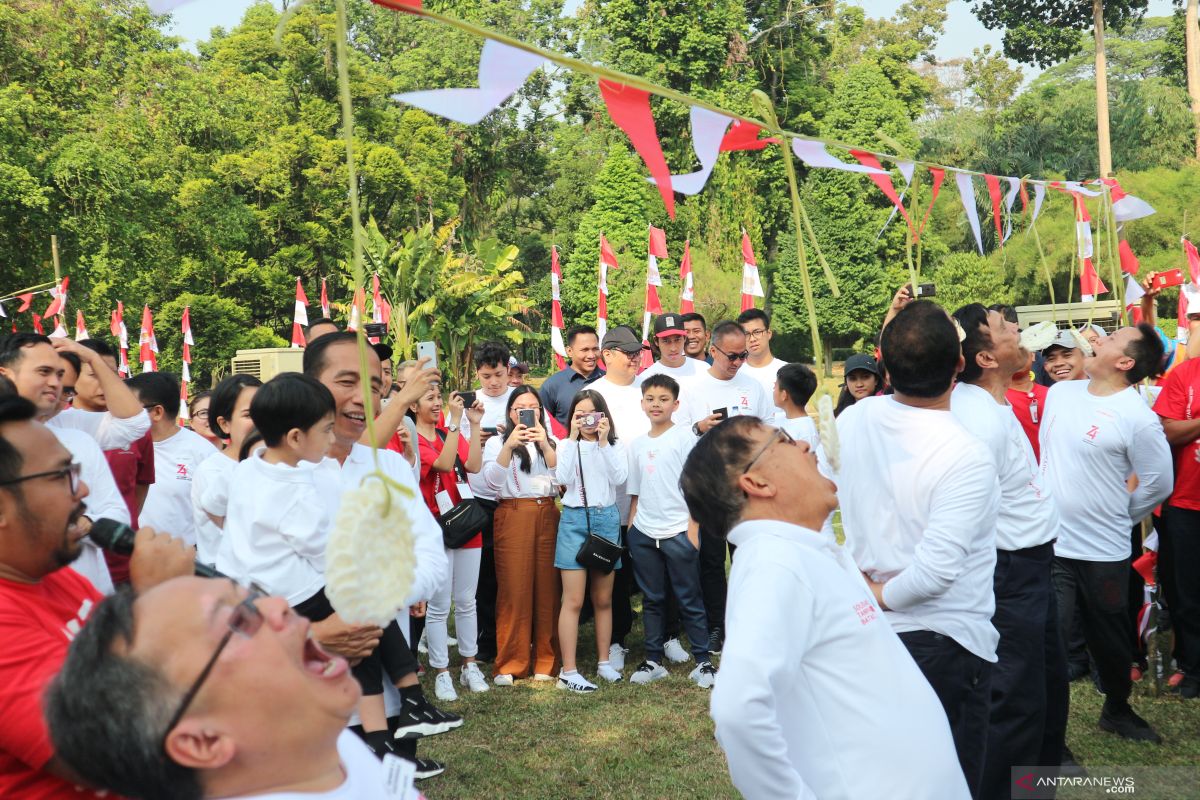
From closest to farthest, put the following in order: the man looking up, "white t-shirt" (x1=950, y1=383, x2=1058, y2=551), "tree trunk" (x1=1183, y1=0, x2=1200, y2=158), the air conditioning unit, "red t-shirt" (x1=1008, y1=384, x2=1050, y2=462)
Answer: "white t-shirt" (x1=950, y1=383, x2=1058, y2=551) → "red t-shirt" (x1=1008, y1=384, x2=1050, y2=462) → the man looking up → the air conditioning unit → "tree trunk" (x1=1183, y1=0, x2=1200, y2=158)

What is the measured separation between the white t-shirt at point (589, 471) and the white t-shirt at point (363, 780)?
15.4ft

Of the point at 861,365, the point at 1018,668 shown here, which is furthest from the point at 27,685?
the point at 861,365

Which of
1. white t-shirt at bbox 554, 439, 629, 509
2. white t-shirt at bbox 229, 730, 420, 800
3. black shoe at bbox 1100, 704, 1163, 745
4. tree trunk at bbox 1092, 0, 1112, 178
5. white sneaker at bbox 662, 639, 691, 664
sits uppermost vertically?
tree trunk at bbox 1092, 0, 1112, 178

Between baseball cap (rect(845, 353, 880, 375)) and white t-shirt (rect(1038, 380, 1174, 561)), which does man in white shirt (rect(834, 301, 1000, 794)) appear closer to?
white t-shirt (rect(1038, 380, 1174, 561))

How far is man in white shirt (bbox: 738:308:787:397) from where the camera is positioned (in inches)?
293

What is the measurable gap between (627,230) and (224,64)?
46.2 feet

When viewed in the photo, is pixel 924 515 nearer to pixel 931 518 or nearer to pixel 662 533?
pixel 931 518

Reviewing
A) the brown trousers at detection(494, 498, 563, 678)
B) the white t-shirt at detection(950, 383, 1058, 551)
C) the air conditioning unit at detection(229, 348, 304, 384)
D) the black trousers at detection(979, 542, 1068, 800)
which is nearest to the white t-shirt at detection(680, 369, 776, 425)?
the brown trousers at detection(494, 498, 563, 678)

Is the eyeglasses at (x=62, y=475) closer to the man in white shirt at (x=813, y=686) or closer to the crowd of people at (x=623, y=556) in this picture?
the crowd of people at (x=623, y=556)

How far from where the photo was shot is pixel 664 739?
211 inches

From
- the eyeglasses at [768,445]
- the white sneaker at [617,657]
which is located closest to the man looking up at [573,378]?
the white sneaker at [617,657]

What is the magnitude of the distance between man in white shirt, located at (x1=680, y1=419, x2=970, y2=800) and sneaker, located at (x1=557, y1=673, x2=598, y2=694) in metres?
4.18

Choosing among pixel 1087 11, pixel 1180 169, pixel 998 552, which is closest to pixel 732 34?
pixel 1087 11

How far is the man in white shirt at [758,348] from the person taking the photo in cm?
744
